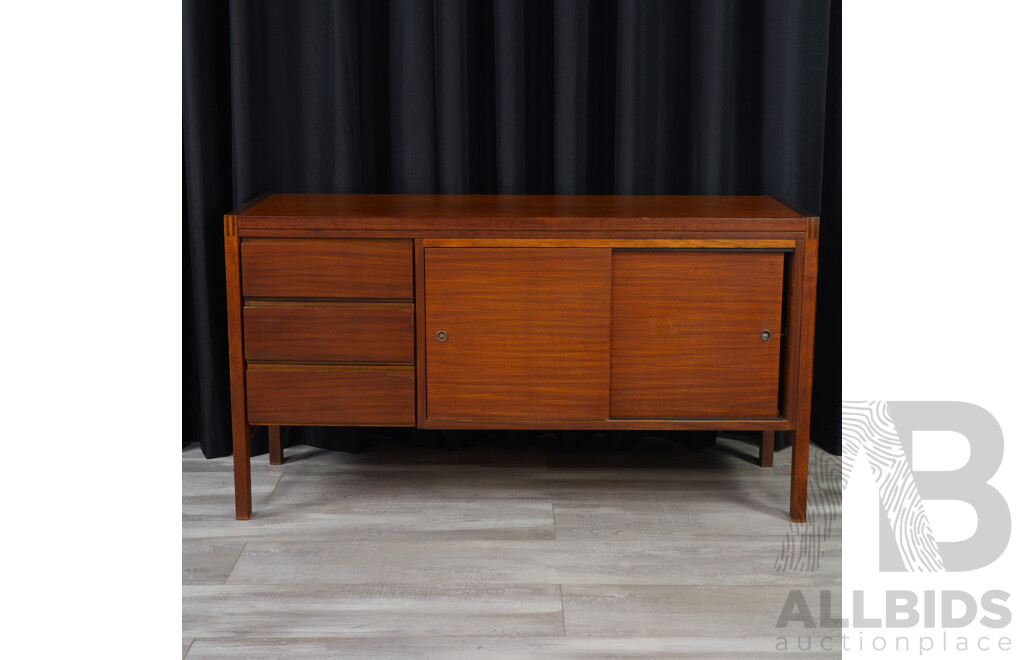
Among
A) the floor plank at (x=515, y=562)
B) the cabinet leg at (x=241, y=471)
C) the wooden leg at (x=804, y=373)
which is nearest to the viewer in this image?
the floor plank at (x=515, y=562)

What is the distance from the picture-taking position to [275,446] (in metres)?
2.35

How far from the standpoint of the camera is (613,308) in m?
1.95

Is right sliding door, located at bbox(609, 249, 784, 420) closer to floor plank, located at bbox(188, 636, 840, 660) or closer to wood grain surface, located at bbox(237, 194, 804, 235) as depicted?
wood grain surface, located at bbox(237, 194, 804, 235)

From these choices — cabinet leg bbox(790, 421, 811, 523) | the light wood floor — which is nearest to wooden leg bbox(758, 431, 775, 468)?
the light wood floor

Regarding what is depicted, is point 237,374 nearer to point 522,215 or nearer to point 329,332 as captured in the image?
point 329,332

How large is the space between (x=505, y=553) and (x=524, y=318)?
492 mm

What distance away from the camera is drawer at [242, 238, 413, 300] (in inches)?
76.3

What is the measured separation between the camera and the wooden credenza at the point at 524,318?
6.31 feet

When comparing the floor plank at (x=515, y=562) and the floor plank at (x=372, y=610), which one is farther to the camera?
the floor plank at (x=515, y=562)

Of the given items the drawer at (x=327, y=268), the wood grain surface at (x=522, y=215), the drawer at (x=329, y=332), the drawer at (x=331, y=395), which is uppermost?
the wood grain surface at (x=522, y=215)

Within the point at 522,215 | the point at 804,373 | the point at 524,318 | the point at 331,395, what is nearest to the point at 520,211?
the point at 522,215

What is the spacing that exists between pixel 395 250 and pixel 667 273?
0.58 meters

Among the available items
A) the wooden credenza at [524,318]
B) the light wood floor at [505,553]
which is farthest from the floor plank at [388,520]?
the wooden credenza at [524,318]

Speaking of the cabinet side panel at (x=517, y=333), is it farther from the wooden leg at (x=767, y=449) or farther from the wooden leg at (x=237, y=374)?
the wooden leg at (x=767, y=449)
